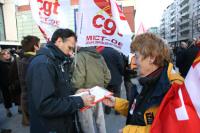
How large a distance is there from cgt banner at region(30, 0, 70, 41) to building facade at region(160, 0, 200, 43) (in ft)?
275

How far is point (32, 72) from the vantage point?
2557 millimetres

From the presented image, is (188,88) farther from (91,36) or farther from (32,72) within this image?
(91,36)

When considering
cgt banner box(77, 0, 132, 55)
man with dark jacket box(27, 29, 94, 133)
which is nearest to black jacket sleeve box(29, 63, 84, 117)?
man with dark jacket box(27, 29, 94, 133)

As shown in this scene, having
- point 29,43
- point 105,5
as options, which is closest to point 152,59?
point 105,5

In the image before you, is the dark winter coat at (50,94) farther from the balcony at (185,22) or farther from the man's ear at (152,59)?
the balcony at (185,22)

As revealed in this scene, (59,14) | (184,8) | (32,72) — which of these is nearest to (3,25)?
(59,14)

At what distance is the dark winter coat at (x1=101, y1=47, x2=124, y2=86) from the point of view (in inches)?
271

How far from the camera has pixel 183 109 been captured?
67.0 inches

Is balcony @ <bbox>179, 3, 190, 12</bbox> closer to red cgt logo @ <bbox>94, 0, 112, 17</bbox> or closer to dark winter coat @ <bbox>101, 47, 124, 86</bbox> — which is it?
dark winter coat @ <bbox>101, 47, 124, 86</bbox>

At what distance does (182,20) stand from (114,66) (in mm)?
124222

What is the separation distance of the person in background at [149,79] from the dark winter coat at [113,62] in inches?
177

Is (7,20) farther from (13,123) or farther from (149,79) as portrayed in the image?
(149,79)

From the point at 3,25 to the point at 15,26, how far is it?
1299 mm

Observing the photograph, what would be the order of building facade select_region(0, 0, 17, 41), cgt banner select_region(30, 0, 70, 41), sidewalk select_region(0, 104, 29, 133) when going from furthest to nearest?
1. building facade select_region(0, 0, 17, 41)
2. sidewalk select_region(0, 104, 29, 133)
3. cgt banner select_region(30, 0, 70, 41)
